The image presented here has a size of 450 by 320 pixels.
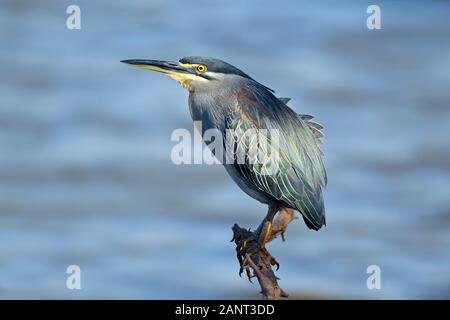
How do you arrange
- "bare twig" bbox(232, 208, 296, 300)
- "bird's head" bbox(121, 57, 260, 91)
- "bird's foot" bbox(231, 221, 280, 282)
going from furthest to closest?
"bird's head" bbox(121, 57, 260, 91), "bird's foot" bbox(231, 221, 280, 282), "bare twig" bbox(232, 208, 296, 300)

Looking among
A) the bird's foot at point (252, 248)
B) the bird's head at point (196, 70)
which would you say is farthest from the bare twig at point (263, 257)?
the bird's head at point (196, 70)

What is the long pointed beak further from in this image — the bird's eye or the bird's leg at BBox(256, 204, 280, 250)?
the bird's leg at BBox(256, 204, 280, 250)

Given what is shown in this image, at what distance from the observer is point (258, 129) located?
6551mm

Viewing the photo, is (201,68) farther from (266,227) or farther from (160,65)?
(266,227)

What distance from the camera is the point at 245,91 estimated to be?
6.67 metres

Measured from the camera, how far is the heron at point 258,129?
6.39 meters

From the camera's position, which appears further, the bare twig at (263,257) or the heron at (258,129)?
the heron at (258,129)

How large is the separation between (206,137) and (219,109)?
23cm

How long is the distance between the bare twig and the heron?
6 cm

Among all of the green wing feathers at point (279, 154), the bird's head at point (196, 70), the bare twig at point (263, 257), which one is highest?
the bird's head at point (196, 70)

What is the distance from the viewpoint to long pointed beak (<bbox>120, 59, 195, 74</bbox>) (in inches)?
265

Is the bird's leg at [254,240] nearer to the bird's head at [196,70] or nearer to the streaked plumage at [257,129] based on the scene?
the streaked plumage at [257,129]

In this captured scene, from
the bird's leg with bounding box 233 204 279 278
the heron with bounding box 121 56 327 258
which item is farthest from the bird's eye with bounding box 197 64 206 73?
the bird's leg with bounding box 233 204 279 278

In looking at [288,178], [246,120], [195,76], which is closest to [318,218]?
[288,178]
